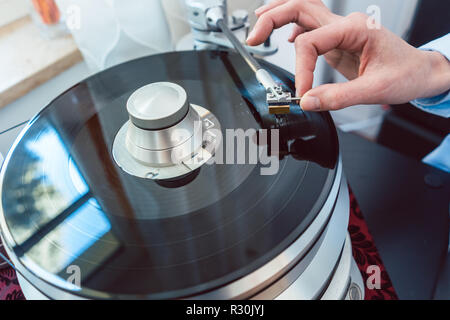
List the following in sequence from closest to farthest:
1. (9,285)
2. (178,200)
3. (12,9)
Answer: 1. (178,200)
2. (9,285)
3. (12,9)

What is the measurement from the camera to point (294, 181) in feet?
1.45

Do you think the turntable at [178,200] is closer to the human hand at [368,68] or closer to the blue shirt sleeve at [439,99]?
the human hand at [368,68]

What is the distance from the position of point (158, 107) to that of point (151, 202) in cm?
12

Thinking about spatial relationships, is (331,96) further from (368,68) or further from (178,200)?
(178,200)

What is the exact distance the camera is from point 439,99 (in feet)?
2.01

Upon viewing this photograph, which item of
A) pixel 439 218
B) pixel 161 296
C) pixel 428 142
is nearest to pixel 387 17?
pixel 428 142

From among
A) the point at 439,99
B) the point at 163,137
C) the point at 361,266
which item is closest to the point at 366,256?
the point at 361,266

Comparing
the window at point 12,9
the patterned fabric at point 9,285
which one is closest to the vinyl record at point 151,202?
the patterned fabric at point 9,285

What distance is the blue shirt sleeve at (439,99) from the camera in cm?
58

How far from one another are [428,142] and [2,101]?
97cm

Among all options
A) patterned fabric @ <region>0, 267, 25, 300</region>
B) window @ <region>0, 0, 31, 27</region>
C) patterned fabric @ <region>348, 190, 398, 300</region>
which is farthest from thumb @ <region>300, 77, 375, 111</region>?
window @ <region>0, 0, 31, 27</region>

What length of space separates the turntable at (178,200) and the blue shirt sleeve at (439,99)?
0.78ft

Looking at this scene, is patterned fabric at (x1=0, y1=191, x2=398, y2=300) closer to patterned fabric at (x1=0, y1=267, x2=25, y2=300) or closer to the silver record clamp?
patterned fabric at (x1=0, y1=267, x2=25, y2=300)
